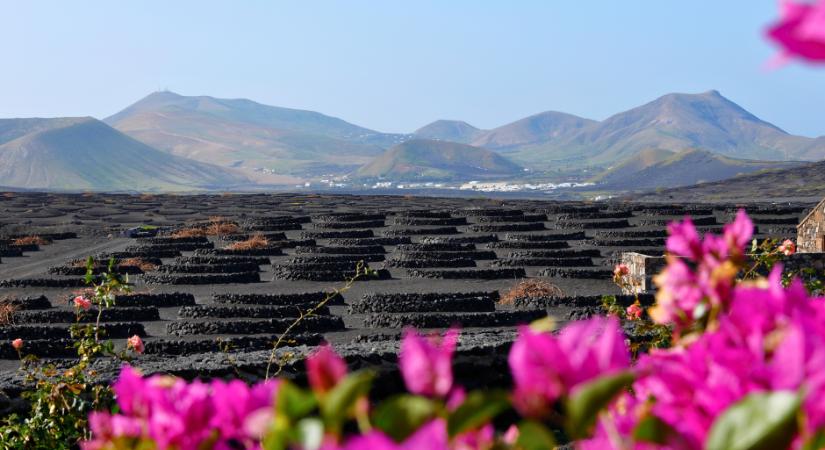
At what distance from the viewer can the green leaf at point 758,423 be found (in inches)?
57.7

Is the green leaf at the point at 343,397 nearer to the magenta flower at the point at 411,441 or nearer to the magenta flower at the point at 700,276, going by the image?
the magenta flower at the point at 411,441

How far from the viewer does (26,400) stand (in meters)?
13.6

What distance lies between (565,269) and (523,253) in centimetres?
443

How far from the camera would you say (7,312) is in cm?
2650

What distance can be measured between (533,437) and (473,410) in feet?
0.57

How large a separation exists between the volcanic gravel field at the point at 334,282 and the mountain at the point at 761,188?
59073mm

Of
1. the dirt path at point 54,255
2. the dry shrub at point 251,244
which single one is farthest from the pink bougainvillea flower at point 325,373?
the dry shrub at point 251,244

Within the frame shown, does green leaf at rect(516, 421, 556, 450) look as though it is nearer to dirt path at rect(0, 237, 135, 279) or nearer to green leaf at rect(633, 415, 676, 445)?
green leaf at rect(633, 415, 676, 445)

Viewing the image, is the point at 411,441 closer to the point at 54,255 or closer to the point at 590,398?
the point at 590,398

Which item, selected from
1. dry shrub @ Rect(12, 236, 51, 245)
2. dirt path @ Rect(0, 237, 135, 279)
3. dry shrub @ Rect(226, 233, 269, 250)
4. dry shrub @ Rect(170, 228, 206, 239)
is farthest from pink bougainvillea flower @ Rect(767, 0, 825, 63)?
dry shrub @ Rect(170, 228, 206, 239)

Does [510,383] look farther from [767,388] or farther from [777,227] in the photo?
[777,227]

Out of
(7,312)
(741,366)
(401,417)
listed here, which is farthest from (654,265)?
(401,417)

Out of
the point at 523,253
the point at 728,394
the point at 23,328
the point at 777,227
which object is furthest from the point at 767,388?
the point at 777,227

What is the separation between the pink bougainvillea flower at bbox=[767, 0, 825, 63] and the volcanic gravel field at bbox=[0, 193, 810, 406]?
10.4m
